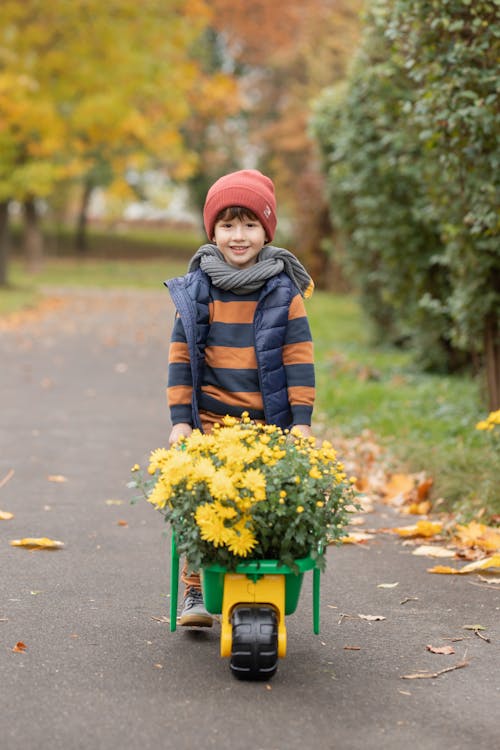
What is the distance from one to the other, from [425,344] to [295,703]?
9.07 m

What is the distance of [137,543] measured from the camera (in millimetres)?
5629

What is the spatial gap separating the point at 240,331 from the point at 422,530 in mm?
2010

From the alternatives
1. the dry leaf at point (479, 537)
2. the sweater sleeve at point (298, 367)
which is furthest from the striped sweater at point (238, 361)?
the dry leaf at point (479, 537)

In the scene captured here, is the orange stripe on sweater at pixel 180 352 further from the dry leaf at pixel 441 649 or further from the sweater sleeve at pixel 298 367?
the dry leaf at pixel 441 649

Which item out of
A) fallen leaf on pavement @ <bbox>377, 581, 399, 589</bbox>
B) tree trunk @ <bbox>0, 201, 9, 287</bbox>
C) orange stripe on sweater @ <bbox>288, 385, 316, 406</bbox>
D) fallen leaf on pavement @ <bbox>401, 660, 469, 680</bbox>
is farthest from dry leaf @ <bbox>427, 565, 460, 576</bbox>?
tree trunk @ <bbox>0, 201, 9, 287</bbox>

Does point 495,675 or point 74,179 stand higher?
point 74,179

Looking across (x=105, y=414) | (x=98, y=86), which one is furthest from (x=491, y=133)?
(x=98, y=86)

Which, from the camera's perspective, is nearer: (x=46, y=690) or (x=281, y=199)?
(x=46, y=690)

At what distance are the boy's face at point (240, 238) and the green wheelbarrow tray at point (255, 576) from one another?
3.66 ft

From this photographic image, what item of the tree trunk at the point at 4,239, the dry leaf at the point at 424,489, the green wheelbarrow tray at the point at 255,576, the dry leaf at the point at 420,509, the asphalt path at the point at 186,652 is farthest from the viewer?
the tree trunk at the point at 4,239

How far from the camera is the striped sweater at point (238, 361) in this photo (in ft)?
13.9

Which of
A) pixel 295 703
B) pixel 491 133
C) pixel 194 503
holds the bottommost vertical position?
pixel 295 703

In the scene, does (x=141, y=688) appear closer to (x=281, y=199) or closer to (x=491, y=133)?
(x=491, y=133)

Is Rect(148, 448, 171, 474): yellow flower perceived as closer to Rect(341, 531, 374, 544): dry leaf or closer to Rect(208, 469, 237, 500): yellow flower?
Rect(208, 469, 237, 500): yellow flower
